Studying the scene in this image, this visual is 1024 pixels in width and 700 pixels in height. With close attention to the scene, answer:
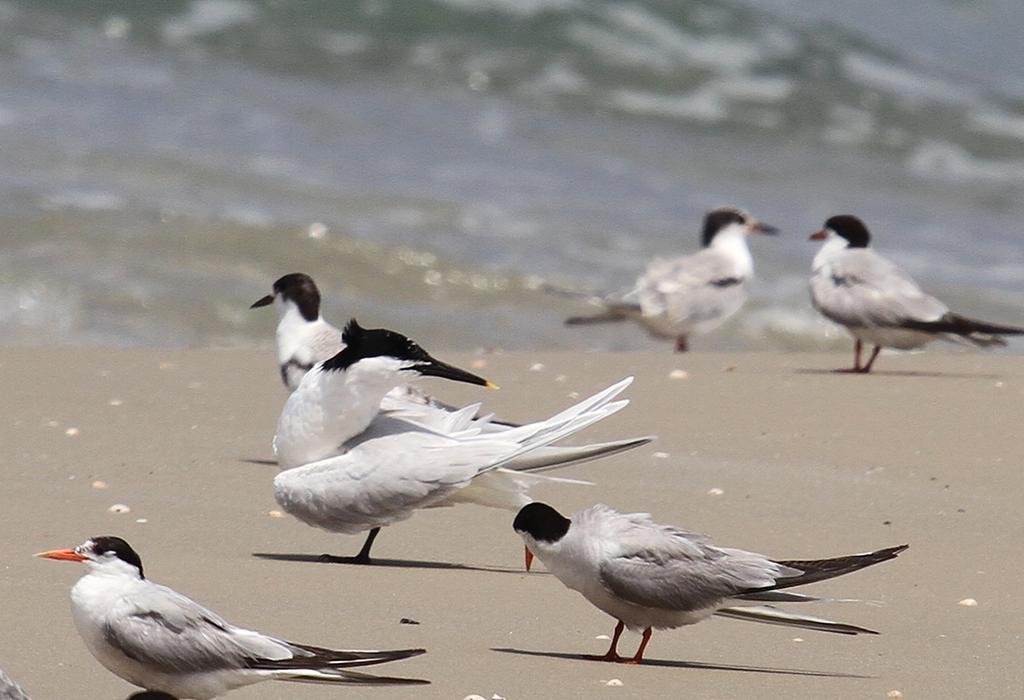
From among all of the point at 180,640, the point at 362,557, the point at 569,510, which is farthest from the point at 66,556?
the point at 569,510

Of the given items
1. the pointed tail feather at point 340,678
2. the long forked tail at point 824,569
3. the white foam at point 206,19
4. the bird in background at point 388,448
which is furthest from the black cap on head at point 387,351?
the white foam at point 206,19

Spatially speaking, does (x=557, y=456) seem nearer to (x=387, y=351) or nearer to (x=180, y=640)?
(x=387, y=351)

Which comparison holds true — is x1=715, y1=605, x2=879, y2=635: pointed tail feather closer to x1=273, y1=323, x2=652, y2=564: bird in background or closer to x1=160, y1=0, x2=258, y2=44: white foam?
x1=273, y1=323, x2=652, y2=564: bird in background

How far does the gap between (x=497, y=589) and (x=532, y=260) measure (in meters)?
7.16

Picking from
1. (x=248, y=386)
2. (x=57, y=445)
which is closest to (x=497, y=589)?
(x=57, y=445)

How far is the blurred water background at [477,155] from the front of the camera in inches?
416

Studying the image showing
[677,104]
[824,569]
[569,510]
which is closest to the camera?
[824,569]

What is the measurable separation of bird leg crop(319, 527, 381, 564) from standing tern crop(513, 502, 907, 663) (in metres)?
1.04

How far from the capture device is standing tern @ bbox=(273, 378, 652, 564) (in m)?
4.77

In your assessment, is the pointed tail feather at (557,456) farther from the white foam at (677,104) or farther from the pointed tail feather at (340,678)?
the white foam at (677,104)

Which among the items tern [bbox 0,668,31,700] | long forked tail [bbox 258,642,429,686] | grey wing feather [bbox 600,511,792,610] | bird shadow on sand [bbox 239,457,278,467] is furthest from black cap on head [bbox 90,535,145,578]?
bird shadow on sand [bbox 239,457,278,467]

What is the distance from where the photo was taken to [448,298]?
10.7 meters

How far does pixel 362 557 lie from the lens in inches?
193

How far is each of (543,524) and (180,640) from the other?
0.92 metres
